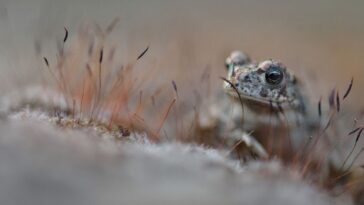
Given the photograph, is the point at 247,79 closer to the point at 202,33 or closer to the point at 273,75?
the point at 273,75

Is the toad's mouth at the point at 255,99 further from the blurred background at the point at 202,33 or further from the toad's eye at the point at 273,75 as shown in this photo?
the blurred background at the point at 202,33

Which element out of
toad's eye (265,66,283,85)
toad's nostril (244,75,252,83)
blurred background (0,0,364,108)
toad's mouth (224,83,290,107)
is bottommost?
blurred background (0,0,364,108)

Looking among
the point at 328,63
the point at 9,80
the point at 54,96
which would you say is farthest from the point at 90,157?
the point at 328,63

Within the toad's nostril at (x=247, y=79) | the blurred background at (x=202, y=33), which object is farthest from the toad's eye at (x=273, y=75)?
the blurred background at (x=202, y=33)

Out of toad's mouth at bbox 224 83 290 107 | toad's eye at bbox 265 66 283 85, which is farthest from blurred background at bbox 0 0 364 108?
toad's eye at bbox 265 66 283 85

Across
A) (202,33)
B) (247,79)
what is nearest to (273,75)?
(247,79)

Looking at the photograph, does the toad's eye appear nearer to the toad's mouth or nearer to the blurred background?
the toad's mouth
